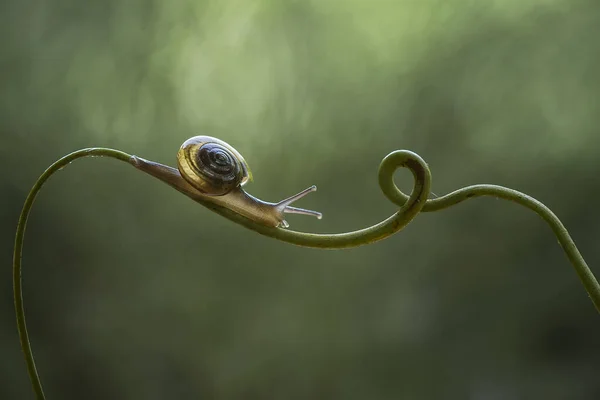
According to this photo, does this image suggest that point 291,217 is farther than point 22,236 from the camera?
Yes

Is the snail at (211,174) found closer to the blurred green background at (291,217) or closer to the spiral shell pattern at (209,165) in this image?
the spiral shell pattern at (209,165)

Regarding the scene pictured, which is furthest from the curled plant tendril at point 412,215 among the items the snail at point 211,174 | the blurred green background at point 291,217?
the blurred green background at point 291,217

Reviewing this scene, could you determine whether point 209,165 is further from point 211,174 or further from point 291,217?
point 291,217

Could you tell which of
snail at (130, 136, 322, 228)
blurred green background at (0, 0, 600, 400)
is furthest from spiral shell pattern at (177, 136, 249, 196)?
blurred green background at (0, 0, 600, 400)

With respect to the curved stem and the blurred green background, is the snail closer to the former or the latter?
the curved stem

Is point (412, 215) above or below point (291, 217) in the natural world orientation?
below

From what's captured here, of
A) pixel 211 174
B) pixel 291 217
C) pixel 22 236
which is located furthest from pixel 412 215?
pixel 291 217

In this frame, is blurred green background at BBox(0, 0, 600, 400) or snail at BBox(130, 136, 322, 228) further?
blurred green background at BBox(0, 0, 600, 400)
